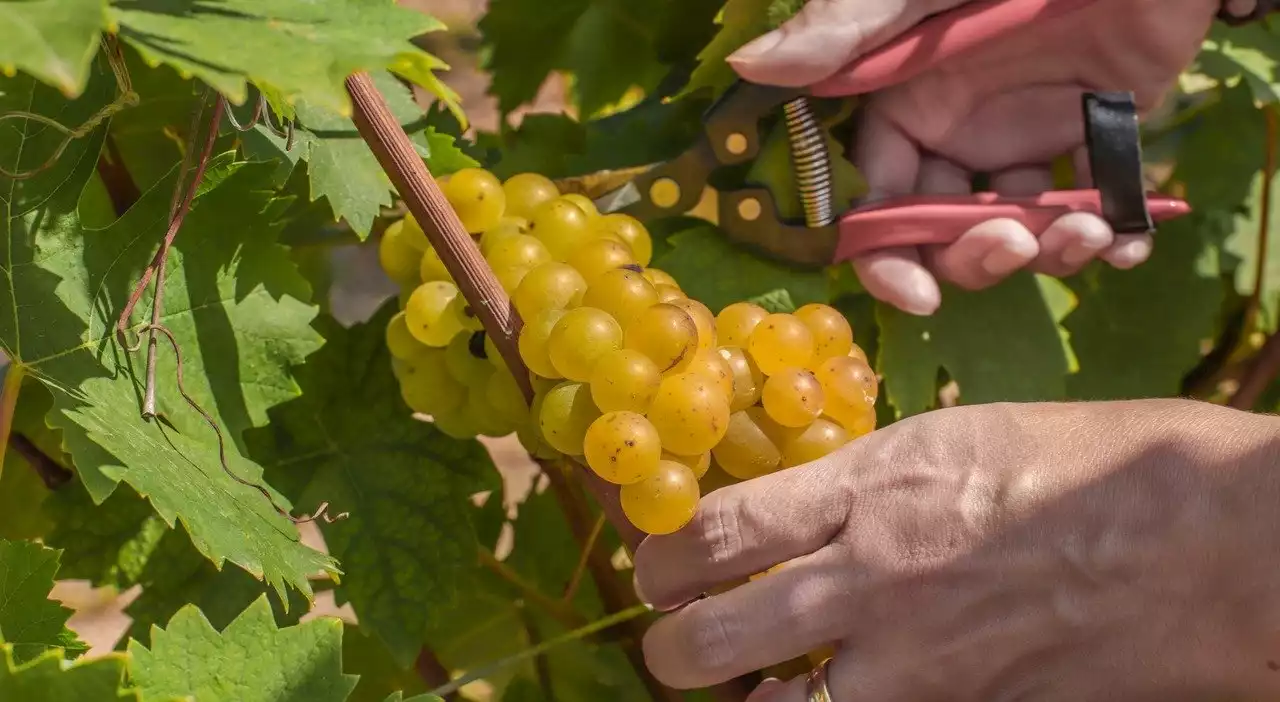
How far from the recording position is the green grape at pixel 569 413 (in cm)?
54

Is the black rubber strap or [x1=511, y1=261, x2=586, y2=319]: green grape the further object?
the black rubber strap

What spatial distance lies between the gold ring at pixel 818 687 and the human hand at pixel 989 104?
1.01ft

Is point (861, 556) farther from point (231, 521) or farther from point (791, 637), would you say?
point (231, 521)

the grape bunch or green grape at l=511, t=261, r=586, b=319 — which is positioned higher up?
green grape at l=511, t=261, r=586, b=319

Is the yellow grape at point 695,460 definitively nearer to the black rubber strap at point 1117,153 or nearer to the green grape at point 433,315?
the green grape at point 433,315

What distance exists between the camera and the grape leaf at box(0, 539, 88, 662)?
55cm

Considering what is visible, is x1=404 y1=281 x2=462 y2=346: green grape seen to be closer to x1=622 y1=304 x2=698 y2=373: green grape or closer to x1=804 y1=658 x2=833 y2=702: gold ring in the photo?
x1=622 y1=304 x2=698 y2=373: green grape

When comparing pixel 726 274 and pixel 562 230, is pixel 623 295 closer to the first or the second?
pixel 562 230

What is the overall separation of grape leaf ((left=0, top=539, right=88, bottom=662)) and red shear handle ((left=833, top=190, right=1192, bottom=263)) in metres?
0.54

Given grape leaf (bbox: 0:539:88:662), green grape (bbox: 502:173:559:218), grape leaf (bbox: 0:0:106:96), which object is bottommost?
grape leaf (bbox: 0:539:88:662)

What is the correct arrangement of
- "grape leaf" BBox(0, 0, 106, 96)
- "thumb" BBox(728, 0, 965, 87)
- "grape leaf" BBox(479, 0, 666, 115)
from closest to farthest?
"grape leaf" BBox(0, 0, 106, 96), "thumb" BBox(728, 0, 965, 87), "grape leaf" BBox(479, 0, 666, 115)

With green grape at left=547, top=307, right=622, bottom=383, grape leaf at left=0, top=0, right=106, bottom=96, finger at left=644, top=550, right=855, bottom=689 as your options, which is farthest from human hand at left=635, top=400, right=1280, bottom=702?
grape leaf at left=0, top=0, right=106, bottom=96

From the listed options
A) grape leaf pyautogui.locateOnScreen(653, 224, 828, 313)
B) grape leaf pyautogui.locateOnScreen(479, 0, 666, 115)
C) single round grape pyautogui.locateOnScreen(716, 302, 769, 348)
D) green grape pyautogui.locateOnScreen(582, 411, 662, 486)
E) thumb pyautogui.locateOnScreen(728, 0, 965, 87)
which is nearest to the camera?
green grape pyautogui.locateOnScreen(582, 411, 662, 486)

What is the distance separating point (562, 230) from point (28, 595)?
0.34 metres
